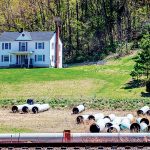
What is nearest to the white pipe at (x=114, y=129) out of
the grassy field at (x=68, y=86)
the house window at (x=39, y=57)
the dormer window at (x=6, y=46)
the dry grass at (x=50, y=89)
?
the grassy field at (x=68, y=86)

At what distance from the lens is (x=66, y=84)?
5769 centimetres

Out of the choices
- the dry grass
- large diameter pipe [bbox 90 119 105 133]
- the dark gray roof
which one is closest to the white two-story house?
the dark gray roof

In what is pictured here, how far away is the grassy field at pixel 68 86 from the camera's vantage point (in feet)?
158

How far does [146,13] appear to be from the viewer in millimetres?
98688

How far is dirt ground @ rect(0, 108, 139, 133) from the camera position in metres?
28.8

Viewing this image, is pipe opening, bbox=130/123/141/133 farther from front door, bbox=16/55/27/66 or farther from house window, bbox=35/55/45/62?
front door, bbox=16/55/27/66

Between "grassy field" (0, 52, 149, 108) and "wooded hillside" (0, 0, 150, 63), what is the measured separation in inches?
908

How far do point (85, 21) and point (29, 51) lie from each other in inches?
969

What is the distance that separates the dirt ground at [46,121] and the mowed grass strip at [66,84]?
11188 millimetres

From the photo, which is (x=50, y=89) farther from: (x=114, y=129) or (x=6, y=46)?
(x=114, y=129)

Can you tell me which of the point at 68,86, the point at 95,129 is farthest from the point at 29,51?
the point at 95,129

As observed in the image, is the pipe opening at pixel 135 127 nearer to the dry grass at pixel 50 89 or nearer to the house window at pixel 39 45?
the dry grass at pixel 50 89

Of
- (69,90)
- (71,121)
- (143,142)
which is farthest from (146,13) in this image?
(143,142)

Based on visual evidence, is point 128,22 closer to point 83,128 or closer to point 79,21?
point 79,21
